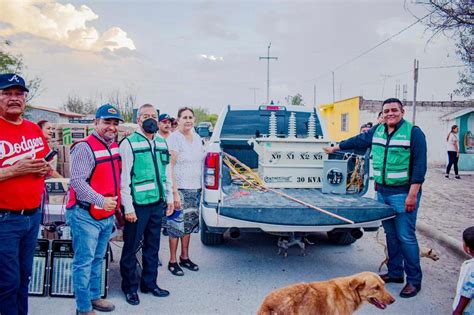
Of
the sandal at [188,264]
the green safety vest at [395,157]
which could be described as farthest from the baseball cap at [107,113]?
the green safety vest at [395,157]

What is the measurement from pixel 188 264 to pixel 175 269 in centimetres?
24

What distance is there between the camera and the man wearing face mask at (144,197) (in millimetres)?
3908

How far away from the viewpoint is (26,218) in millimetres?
3035

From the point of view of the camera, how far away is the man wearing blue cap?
347 centimetres

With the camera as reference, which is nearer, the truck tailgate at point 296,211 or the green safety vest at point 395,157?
the truck tailgate at point 296,211

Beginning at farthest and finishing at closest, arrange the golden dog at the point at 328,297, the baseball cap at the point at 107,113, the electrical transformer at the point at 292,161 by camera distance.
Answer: the electrical transformer at the point at 292,161
the baseball cap at the point at 107,113
the golden dog at the point at 328,297

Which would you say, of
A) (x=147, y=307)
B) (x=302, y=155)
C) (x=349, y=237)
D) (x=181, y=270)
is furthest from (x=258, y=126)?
(x=147, y=307)

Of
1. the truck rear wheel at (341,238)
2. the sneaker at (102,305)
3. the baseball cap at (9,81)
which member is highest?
the baseball cap at (9,81)

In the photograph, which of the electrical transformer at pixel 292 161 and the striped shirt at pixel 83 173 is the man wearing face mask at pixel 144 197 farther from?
the electrical transformer at pixel 292 161

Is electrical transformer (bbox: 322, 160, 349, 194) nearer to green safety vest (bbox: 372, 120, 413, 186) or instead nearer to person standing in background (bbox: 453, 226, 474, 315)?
green safety vest (bbox: 372, 120, 413, 186)

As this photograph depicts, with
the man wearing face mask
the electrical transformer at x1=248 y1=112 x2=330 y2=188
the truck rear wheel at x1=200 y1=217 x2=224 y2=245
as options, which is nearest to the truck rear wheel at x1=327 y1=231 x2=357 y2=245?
the electrical transformer at x1=248 y1=112 x2=330 y2=188

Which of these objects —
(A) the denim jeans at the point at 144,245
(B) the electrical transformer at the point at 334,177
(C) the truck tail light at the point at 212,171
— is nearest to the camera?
(A) the denim jeans at the point at 144,245

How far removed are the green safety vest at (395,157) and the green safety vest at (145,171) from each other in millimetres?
2417

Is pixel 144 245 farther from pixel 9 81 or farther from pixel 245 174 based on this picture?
pixel 9 81
